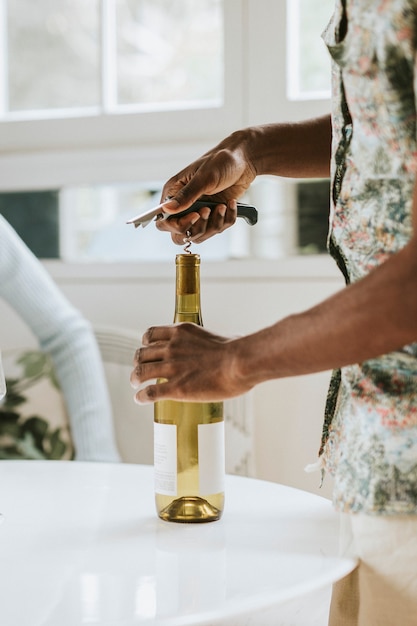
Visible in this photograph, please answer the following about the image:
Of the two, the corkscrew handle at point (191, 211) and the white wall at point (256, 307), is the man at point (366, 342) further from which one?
the white wall at point (256, 307)

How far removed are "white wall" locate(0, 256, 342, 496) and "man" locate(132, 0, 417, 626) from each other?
1.08m

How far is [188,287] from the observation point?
0.87 meters

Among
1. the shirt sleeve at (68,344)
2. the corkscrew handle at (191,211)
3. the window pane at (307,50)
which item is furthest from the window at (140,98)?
the corkscrew handle at (191,211)

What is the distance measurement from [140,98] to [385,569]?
1.65m

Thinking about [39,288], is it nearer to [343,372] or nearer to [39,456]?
[39,456]

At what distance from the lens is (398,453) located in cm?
64

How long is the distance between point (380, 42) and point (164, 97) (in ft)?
5.14

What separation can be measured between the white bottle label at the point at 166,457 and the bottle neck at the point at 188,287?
147mm

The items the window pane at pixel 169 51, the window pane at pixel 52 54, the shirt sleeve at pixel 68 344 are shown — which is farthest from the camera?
the window pane at pixel 52 54

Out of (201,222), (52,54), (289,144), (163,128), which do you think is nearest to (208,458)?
(201,222)

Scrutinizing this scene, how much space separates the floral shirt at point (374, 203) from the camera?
0.59 m

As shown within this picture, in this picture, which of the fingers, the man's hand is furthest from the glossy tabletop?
the fingers

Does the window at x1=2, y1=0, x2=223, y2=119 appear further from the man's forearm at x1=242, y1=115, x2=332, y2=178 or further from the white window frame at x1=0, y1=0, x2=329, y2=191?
the man's forearm at x1=242, y1=115, x2=332, y2=178

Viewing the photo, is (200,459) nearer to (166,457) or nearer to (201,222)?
(166,457)
